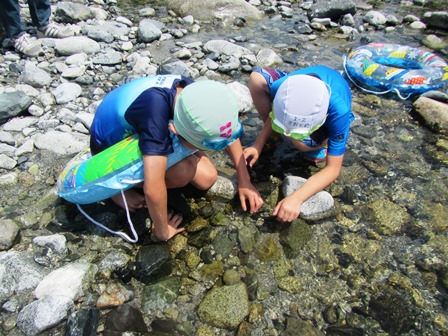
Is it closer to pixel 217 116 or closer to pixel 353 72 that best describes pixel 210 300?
pixel 217 116

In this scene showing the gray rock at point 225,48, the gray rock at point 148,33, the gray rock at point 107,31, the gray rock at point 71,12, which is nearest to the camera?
the gray rock at point 225,48

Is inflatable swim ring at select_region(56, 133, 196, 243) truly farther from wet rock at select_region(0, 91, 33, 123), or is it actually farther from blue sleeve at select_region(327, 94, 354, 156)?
Answer: wet rock at select_region(0, 91, 33, 123)

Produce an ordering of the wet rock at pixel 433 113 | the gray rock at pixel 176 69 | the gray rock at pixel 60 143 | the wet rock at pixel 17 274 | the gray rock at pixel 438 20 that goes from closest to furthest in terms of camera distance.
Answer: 1. the wet rock at pixel 17 274
2. the gray rock at pixel 60 143
3. the wet rock at pixel 433 113
4. the gray rock at pixel 176 69
5. the gray rock at pixel 438 20

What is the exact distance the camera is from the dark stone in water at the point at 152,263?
243cm

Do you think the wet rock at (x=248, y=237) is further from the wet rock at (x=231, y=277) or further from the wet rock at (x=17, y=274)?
the wet rock at (x=17, y=274)

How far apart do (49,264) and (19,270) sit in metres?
0.18

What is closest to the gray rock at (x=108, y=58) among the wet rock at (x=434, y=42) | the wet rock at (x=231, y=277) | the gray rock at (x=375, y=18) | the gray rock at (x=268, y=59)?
the gray rock at (x=268, y=59)

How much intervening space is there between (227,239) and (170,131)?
962 mm

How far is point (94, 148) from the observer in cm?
282

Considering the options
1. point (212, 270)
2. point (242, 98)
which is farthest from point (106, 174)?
point (242, 98)

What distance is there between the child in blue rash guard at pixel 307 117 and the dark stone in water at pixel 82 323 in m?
1.38

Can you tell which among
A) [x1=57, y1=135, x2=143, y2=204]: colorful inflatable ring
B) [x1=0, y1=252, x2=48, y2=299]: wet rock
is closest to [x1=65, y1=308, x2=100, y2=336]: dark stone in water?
[x1=0, y1=252, x2=48, y2=299]: wet rock

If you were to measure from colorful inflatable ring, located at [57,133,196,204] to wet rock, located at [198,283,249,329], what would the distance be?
879 mm

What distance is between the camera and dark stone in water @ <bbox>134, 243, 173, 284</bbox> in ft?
7.96
